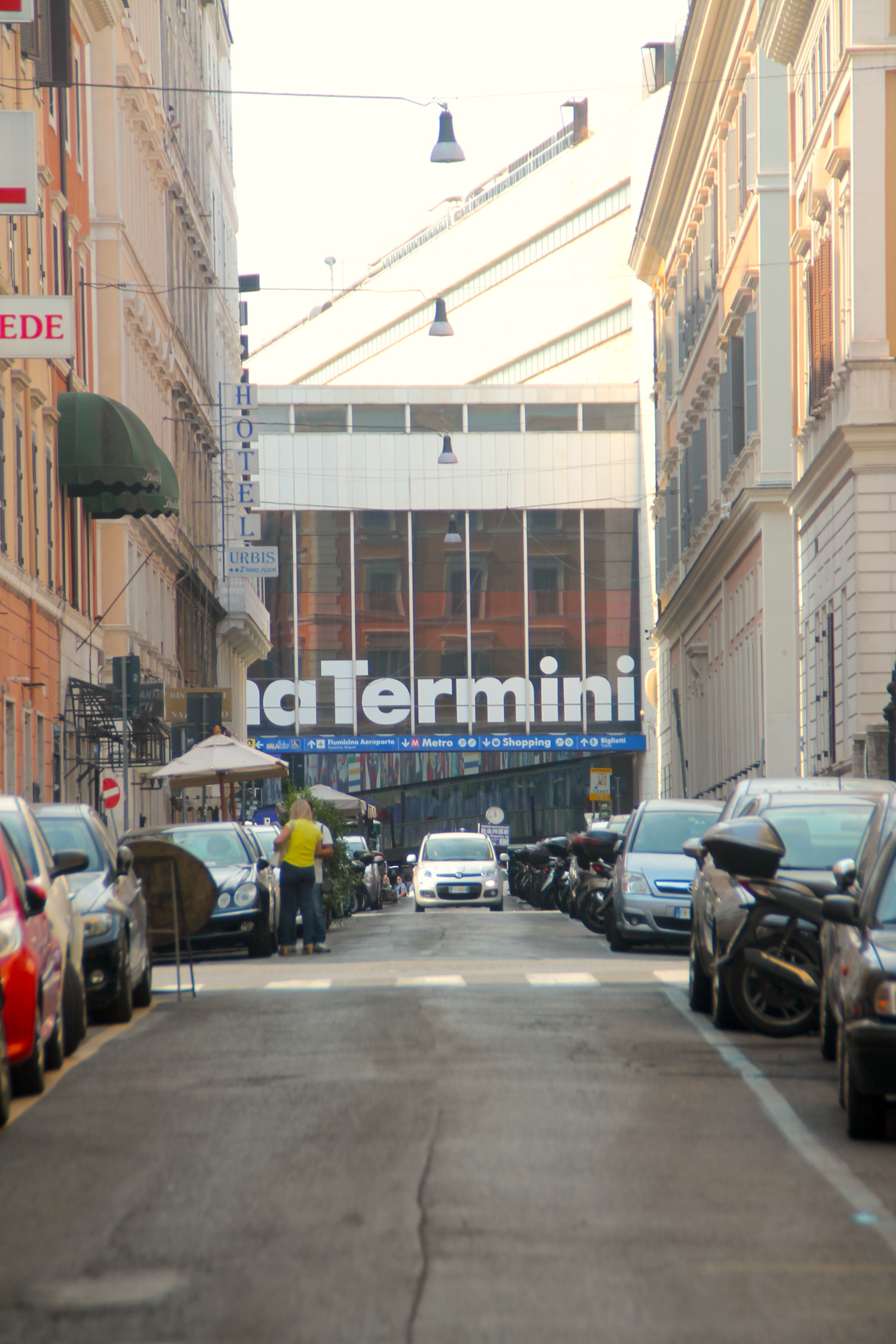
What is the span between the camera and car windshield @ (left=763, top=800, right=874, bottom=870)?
46.1 feet

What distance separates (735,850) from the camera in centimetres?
1266

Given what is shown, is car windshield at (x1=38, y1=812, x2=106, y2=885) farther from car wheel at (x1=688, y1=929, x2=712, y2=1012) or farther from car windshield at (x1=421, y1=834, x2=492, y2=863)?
car windshield at (x1=421, y1=834, x2=492, y2=863)

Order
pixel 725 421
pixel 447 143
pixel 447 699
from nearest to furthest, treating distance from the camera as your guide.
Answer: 1. pixel 447 143
2. pixel 725 421
3. pixel 447 699

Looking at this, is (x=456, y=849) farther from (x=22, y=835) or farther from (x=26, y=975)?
(x=26, y=975)

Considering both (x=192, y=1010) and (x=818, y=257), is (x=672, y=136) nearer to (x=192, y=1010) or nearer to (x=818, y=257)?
(x=818, y=257)

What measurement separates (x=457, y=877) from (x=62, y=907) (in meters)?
34.1

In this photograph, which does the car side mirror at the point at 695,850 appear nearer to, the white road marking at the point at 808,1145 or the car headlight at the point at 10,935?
the white road marking at the point at 808,1145

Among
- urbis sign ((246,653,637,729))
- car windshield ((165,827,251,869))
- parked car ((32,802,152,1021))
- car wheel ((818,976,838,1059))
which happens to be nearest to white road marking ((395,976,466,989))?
parked car ((32,802,152,1021))

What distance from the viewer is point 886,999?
8977mm

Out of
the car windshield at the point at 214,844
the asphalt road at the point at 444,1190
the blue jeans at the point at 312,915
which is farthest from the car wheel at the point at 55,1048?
the car windshield at the point at 214,844

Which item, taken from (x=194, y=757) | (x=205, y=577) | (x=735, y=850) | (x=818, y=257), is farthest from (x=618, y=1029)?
(x=205, y=577)

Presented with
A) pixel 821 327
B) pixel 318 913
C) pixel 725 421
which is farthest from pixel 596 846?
pixel 725 421

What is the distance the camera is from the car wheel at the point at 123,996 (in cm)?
1462

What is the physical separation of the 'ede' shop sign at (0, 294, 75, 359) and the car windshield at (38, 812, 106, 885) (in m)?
9.65
